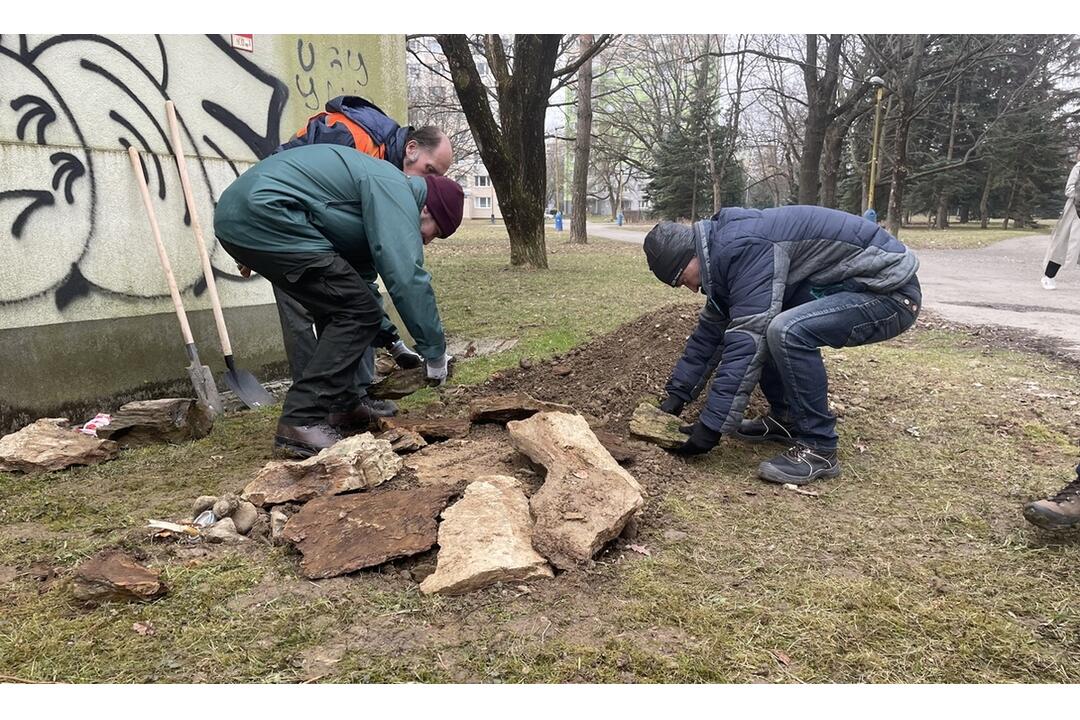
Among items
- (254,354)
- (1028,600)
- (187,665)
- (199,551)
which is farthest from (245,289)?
(1028,600)

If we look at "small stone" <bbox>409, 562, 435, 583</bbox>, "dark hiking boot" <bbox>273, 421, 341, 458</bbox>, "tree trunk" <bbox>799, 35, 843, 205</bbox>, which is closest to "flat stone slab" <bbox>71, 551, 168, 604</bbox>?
"small stone" <bbox>409, 562, 435, 583</bbox>

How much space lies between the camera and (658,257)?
10.5ft

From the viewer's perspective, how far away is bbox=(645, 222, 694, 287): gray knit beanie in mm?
3162

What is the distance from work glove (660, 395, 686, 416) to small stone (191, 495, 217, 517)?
2179 mm

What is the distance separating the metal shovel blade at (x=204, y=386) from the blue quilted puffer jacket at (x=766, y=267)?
9.67ft

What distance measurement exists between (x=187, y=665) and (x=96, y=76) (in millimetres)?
3718

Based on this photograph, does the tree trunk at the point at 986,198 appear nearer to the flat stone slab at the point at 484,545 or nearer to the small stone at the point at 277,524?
the flat stone slab at the point at 484,545

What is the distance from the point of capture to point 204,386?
432 cm

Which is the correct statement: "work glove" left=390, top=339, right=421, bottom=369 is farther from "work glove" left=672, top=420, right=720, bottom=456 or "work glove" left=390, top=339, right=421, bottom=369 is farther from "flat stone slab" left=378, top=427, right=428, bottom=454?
"work glove" left=672, top=420, right=720, bottom=456

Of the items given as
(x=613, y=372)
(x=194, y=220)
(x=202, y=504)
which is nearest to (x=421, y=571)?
(x=202, y=504)

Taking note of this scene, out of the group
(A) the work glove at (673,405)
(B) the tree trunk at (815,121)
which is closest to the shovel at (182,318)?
(A) the work glove at (673,405)

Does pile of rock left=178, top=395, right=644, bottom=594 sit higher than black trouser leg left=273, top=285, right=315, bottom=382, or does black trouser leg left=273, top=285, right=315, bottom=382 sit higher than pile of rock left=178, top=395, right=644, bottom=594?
black trouser leg left=273, top=285, right=315, bottom=382

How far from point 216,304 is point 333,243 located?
5.44ft

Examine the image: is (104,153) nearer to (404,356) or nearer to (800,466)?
(404,356)
